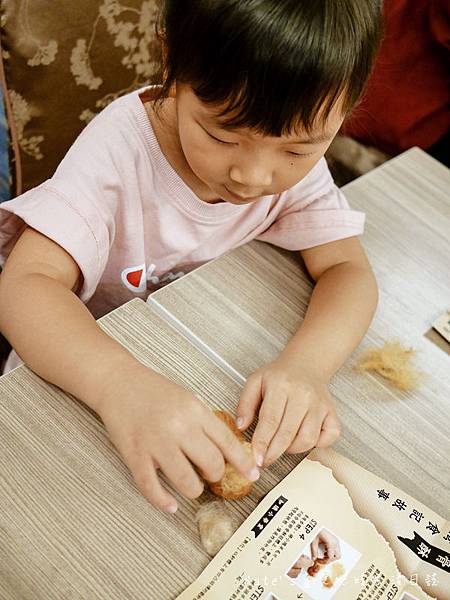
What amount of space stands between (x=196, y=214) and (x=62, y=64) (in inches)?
17.5

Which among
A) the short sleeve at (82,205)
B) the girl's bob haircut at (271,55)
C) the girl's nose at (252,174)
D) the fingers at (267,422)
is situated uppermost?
the girl's bob haircut at (271,55)

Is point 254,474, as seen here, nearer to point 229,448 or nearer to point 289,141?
point 229,448

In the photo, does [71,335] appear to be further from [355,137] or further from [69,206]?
[355,137]

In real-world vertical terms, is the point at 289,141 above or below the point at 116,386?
above

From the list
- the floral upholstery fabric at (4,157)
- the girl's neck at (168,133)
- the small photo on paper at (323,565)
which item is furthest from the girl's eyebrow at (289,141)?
the floral upholstery fabric at (4,157)

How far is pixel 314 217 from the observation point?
100 centimetres

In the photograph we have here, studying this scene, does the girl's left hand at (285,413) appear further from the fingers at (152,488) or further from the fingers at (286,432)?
the fingers at (152,488)

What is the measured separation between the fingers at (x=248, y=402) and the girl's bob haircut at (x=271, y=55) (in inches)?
11.1

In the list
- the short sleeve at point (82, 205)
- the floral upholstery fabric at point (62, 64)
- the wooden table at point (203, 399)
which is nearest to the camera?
the wooden table at point (203, 399)

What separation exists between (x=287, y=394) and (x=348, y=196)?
493 mm

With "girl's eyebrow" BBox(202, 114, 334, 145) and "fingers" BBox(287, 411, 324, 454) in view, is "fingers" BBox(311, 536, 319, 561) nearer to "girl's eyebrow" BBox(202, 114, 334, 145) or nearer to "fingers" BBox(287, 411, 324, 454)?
"fingers" BBox(287, 411, 324, 454)

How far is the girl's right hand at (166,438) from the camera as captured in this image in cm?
62

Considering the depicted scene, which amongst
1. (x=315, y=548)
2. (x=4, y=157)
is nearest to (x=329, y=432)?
(x=315, y=548)

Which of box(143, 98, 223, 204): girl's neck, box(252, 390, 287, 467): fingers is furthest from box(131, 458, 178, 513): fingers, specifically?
box(143, 98, 223, 204): girl's neck
